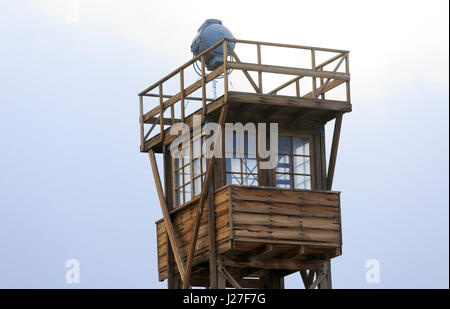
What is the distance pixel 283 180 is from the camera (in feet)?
174

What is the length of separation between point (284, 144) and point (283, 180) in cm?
108

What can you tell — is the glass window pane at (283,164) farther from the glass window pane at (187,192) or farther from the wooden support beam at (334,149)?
the glass window pane at (187,192)

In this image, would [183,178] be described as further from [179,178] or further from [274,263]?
[274,263]

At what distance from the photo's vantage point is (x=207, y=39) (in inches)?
2170

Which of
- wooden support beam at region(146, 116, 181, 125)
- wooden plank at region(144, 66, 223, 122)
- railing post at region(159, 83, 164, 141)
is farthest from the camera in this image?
wooden support beam at region(146, 116, 181, 125)

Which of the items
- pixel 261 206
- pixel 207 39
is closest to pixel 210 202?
pixel 261 206

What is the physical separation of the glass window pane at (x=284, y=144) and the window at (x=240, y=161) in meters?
0.77

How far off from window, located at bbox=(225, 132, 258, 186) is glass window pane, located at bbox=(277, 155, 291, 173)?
642 mm

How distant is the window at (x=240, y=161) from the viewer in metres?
52.7

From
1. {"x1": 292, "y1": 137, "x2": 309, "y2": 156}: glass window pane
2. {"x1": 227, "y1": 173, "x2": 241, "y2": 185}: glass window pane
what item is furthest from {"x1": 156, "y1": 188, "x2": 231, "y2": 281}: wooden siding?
{"x1": 292, "y1": 137, "x2": 309, "y2": 156}: glass window pane

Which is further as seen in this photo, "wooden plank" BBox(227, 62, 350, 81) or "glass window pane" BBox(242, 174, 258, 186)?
"glass window pane" BBox(242, 174, 258, 186)

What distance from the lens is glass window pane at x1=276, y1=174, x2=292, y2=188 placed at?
52.9 m

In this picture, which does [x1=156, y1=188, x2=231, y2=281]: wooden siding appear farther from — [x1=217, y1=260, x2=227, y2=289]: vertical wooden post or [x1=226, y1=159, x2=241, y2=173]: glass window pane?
[x1=226, y1=159, x2=241, y2=173]: glass window pane
